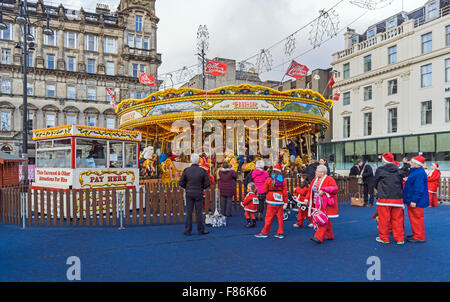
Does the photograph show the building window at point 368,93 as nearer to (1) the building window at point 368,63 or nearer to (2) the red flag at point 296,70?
(1) the building window at point 368,63

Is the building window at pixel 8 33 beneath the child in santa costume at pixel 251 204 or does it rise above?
above

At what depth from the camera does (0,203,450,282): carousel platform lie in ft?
15.4

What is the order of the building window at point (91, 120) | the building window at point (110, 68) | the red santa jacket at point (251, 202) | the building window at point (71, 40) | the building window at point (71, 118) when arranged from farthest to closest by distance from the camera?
1. the building window at point (110, 68)
2. the building window at point (91, 120)
3. the building window at point (71, 40)
4. the building window at point (71, 118)
5. the red santa jacket at point (251, 202)

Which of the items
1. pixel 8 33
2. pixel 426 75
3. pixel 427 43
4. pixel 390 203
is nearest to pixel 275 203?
pixel 390 203

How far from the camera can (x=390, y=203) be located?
650cm

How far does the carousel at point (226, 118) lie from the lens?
12.0 m

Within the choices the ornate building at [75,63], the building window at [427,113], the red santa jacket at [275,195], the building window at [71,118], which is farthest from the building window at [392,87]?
the building window at [71,118]

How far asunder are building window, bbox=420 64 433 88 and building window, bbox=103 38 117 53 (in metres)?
33.6

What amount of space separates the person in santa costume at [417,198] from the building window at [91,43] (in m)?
40.4

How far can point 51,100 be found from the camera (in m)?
36.7

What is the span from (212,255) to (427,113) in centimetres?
2626

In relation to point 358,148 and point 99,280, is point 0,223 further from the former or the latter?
point 358,148

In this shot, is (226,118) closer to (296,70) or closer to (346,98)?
(296,70)

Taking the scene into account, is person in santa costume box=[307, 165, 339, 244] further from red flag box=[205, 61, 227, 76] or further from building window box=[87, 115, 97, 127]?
building window box=[87, 115, 97, 127]
